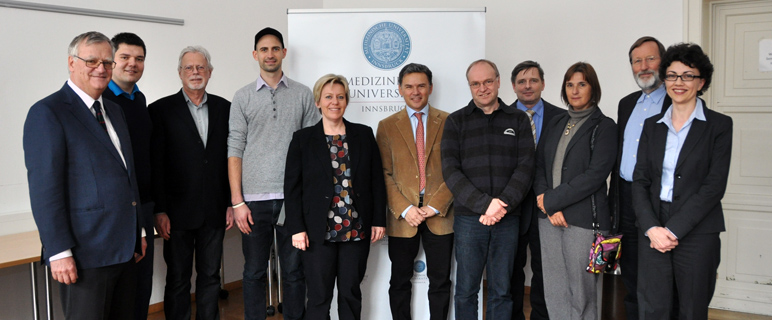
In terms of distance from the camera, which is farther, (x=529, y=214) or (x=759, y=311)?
(x=759, y=311)

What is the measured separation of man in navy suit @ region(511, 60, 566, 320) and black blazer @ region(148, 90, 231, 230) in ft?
5.55

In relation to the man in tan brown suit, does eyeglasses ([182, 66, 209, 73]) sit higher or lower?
higher

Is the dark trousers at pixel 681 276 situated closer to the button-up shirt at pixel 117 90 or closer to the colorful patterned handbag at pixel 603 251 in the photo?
the colorful patterned handbag at pixel 603 251

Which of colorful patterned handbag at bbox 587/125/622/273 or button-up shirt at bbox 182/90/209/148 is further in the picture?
button-up shirt at bbox 182/90/209/148

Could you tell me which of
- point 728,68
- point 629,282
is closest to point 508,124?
point 629,282

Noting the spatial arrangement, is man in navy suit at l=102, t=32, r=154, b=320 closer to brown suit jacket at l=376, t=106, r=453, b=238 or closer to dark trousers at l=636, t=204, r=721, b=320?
brown suit jacket at l=376, t=106, r=453, b=238

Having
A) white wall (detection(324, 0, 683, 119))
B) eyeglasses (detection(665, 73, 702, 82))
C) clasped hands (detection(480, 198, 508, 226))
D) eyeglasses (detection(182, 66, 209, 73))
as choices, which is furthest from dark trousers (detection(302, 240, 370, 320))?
white wall (detection(324, 0, 683, 119))

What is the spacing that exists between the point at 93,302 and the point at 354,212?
3.99 ft

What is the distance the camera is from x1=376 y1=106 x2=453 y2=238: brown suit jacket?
115 inches

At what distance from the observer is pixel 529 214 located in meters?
2.91

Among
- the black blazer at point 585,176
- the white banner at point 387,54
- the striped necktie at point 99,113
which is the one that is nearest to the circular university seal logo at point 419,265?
the white banner at point 387,54

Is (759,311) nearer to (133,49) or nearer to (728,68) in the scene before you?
(728,68)

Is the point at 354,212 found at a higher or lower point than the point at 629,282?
higher

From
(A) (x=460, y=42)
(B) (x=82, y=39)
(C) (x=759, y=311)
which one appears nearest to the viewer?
(B) (x=82, y=39)
